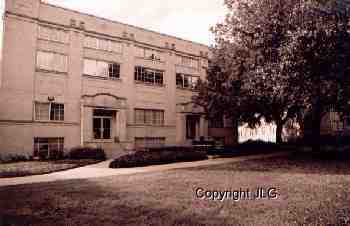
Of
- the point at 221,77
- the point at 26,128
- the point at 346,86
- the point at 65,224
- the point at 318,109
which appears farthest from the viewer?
the point at 221,77

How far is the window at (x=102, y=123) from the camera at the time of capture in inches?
990

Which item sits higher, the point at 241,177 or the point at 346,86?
the point at 346,86

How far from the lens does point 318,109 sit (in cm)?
1862

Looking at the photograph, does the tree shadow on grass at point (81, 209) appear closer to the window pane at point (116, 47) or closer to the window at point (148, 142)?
the window at point (148, 142)

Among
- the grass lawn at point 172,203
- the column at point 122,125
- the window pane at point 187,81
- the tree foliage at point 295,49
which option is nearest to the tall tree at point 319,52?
the tree foliage at point 295,49

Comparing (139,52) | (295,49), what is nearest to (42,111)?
(139,52)

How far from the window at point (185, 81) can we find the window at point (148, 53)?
8.97 feet

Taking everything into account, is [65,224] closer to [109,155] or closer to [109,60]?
[109,155]

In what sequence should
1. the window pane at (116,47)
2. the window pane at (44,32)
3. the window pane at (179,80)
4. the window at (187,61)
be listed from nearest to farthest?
the window pane at (44,32) → the window pane at (116,47) → the window pane at (179,80) → the window at (187,61)

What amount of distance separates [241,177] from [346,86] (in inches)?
296

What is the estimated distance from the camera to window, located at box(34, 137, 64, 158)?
Answer: 22141 mm

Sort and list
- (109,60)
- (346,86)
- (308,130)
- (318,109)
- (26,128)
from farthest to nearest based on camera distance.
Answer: (308,130)
(109,60)
(26,128)
(318,109)
(346,86)

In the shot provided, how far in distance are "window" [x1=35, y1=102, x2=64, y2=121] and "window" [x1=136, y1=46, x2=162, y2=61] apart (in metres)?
8.10

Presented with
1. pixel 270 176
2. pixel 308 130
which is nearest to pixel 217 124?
pixel 308 130
